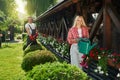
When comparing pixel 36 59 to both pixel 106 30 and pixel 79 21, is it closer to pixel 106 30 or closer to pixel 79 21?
pixel 79 21

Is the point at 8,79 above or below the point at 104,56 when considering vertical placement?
below

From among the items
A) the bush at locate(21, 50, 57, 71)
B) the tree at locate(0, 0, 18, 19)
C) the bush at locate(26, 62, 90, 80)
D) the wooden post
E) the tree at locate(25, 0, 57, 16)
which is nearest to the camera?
the bush at locate(26, 62, 90, 80)

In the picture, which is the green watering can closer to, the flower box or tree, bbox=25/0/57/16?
the flower box

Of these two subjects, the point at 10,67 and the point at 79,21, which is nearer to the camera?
the point at 79,21

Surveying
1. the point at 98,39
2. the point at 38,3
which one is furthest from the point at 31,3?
the point at 98,39

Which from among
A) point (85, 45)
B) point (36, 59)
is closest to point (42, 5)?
point (36, 59)

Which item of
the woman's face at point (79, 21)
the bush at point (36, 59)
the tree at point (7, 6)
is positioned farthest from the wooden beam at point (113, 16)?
the tree at point (7, 6)

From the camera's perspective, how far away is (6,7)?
211ft

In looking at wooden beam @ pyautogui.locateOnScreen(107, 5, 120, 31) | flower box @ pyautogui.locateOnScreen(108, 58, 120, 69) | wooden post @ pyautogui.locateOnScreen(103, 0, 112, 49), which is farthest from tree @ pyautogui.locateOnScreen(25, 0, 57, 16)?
flower box @ pyautogui.locateOnScreen(108, 58, 120, 69)

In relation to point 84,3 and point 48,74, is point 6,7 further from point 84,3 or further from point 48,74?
point 48,74

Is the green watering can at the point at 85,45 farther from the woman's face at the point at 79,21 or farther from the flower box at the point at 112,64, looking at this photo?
the flower box at the point at 112,64

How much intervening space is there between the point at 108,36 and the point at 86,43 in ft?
2.55

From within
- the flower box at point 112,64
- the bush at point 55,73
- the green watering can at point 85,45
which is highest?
the green watering can at point 85,45

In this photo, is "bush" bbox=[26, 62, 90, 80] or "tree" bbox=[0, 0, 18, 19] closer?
"bush" bbox=[26, 62, 90, 80]
